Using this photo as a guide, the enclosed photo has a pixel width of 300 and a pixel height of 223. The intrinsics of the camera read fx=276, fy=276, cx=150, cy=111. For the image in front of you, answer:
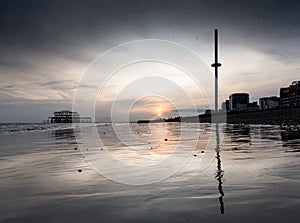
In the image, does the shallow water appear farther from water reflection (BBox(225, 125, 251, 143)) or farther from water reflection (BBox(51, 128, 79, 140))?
water reflection (BBox(51, 128, 79, 140))

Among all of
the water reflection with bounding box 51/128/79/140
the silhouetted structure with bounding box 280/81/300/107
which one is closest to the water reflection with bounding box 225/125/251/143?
the water reflection with bounding box 51/128/79/140

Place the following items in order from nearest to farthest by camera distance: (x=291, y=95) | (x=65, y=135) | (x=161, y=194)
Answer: (x=161, y=194), (x=65, y=135), (x=291, y=95)

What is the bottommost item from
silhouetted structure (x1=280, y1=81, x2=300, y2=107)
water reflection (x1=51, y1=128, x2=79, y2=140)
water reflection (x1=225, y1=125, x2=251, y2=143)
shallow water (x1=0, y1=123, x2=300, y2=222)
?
shallow water (x1=0, y1=123, x2=300, y2=222)

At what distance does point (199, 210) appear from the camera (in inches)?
190

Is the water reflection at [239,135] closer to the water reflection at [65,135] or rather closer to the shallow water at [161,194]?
the shallow water at [161,194]

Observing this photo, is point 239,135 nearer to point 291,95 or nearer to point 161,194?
point 161,194

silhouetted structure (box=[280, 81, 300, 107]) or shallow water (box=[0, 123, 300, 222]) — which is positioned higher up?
silhouetted structure (box=[280, 81, 300, 107])

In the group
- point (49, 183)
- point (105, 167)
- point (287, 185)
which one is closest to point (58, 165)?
point (105, 167)

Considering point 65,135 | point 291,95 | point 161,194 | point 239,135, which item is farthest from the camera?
point 291,95

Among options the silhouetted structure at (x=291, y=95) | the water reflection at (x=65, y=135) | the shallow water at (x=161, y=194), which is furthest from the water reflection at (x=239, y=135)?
the silhouetted structure at (x=291, y=95)

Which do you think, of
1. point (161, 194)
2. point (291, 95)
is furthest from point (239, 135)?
point (291, 95)

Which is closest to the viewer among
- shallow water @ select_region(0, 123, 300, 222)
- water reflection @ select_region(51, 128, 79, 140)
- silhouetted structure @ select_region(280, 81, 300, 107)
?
shallow water @ select_region(0, 123, 300, 222)

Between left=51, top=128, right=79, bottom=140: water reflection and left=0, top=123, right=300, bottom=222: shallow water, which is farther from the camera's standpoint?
left=51, top=128, right=79, bottom=140: water reflection

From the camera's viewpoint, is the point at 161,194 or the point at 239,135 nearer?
the point at 161,194
